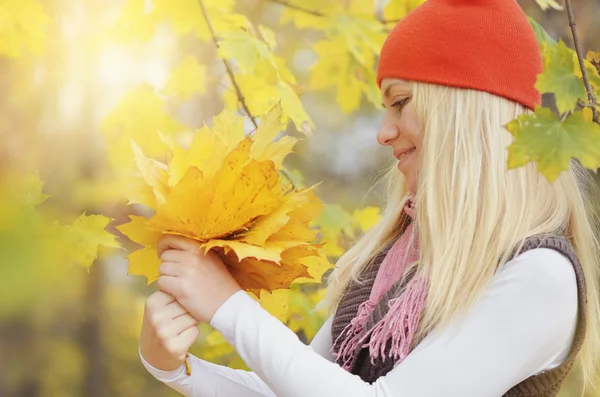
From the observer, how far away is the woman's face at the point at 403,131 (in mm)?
1316

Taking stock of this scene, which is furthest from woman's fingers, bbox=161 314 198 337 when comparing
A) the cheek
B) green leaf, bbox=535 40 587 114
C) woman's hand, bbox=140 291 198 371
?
A: green leaf, bbox=535 40 587 114

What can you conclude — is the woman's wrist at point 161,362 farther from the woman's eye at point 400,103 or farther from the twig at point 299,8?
the twig at point 299,8

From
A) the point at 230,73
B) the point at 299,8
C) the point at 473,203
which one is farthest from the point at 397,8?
the point at 473,203

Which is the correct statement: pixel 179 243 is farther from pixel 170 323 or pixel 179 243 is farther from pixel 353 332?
pixel 353 332

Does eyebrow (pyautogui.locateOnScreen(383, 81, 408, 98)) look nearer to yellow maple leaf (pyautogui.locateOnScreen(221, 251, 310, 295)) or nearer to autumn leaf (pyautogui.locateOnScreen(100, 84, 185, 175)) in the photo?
yellow maple leaf (pyautogui.locateOnScreen(221, 251, 310, 295))

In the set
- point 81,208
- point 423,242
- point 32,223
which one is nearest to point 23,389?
point 81,208

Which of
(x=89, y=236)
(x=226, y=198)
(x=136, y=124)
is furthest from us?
(x=136, y=124)

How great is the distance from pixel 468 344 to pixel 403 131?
410 millimetres

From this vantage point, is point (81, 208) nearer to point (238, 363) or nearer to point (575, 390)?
point (238, 363)

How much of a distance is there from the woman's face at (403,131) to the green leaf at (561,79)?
33 cm

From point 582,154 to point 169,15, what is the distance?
3.91 feet

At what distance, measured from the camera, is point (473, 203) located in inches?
48.4

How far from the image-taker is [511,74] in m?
1.27

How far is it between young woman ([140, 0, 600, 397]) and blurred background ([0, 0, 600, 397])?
0.87 feet
